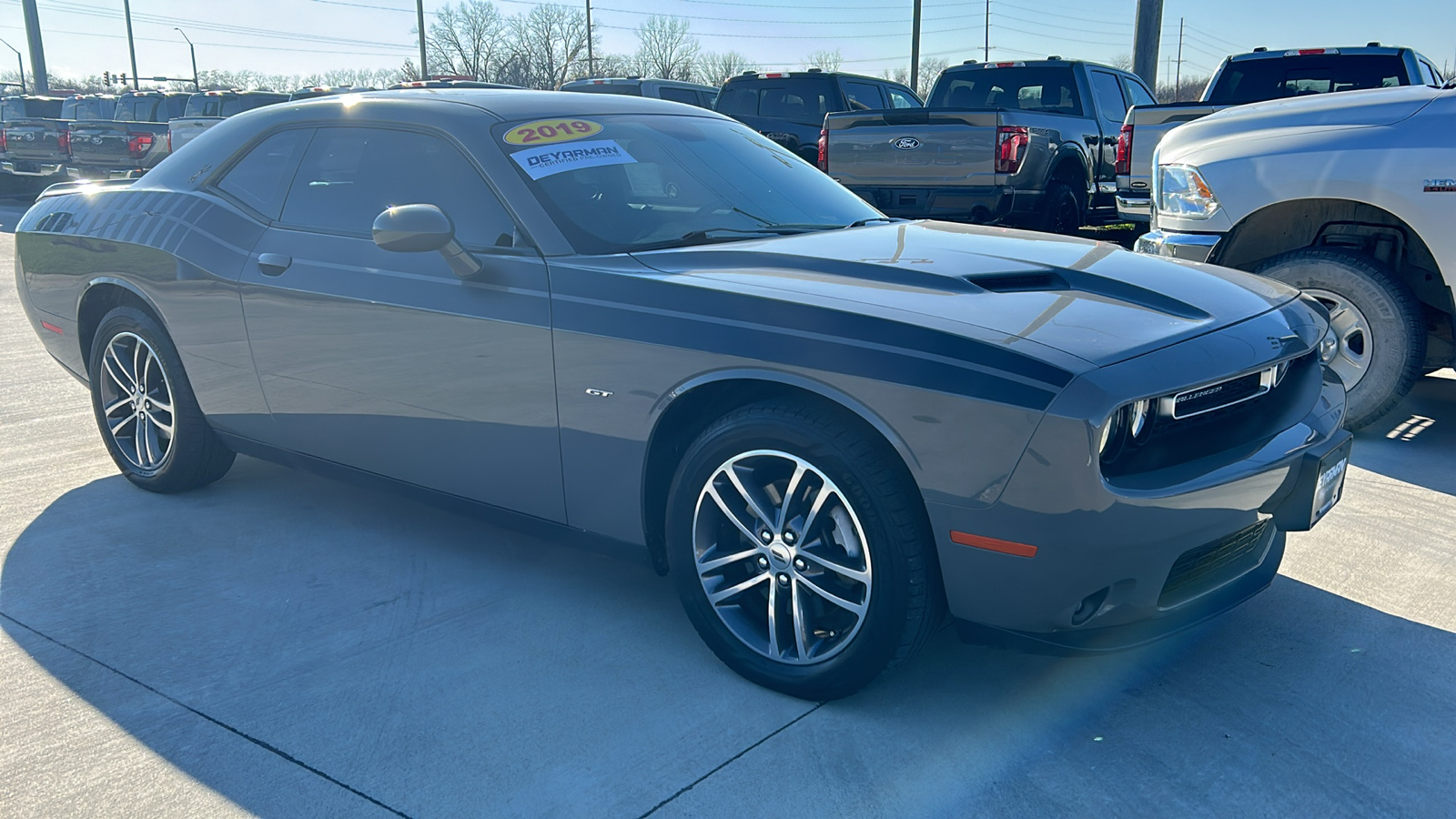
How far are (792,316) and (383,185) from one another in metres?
1.74

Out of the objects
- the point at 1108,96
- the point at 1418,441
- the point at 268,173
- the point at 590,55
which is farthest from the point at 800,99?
the point at 590,55

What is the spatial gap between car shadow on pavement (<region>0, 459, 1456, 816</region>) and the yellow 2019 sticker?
1.26 m

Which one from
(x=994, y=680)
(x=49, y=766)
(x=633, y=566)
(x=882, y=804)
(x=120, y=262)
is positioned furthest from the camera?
(x=120, y=262)

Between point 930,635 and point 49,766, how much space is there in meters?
2.12

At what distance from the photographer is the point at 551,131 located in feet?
12.0

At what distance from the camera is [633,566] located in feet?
12.5

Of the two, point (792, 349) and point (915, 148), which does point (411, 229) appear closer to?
point (792, 349)

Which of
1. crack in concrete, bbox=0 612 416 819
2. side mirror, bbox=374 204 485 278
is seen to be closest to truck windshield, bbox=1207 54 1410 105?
side mirror, bbox=374 204 485 278

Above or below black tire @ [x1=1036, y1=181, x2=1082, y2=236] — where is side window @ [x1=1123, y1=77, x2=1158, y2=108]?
above

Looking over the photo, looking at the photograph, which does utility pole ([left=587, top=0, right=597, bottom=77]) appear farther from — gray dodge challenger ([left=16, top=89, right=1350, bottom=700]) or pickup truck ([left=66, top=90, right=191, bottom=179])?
gray dodge challenger ([left=16, top=89, right=1350, bottom=700])

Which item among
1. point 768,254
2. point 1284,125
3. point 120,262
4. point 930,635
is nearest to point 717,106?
point 1284,125

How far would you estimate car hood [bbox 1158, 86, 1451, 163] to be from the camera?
502 centimetres

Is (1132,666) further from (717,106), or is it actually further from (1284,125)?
(717,106)

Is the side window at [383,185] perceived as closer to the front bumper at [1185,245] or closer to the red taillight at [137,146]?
the front bumper at [1185,245]
